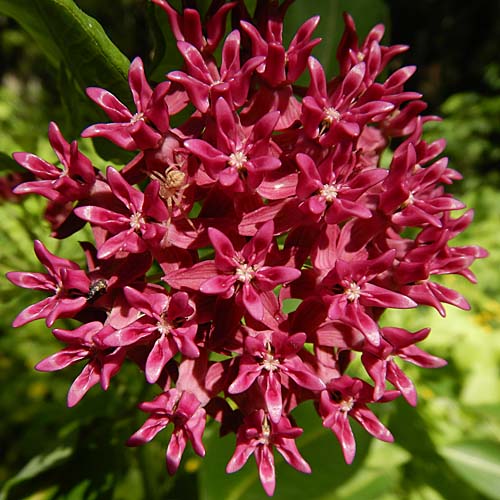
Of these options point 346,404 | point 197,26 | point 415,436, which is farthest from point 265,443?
point 415,436

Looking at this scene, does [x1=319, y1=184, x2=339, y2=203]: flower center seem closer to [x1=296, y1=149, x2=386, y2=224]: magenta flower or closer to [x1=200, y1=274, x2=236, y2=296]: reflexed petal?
[x1=296, y1=149, x2=386, y2=224]: magenta flower

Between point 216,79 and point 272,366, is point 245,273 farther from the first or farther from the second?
point 216,79


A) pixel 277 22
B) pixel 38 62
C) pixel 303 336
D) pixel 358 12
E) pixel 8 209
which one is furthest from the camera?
pixel 38 62

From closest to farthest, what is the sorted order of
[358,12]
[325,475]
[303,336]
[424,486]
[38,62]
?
[303,336]
[358,12]
[325,475]
[424,486]
[38,62]

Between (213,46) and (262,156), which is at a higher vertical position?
(213,46)

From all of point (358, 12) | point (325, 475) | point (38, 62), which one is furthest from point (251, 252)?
point (38, 62)

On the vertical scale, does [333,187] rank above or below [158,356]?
above

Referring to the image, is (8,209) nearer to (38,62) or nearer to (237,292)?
(237,292)
